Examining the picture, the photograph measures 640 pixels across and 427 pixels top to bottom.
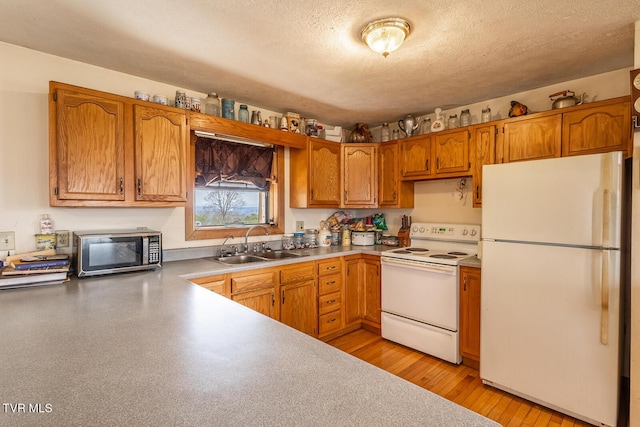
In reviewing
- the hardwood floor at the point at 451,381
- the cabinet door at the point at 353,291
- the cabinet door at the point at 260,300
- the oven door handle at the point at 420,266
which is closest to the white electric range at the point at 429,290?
the oven door handle at the point at 420,266

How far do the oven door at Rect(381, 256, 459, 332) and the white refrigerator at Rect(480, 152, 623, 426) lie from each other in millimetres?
317

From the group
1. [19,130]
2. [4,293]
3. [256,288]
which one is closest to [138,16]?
[19,130]

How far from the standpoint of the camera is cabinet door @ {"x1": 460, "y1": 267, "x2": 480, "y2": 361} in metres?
2.46

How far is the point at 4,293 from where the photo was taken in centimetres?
161

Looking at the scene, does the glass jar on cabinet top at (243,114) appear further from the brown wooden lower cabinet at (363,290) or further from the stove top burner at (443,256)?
the stove top burner at (443,256)

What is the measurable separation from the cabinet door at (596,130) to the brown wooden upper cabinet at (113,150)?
9.35ft

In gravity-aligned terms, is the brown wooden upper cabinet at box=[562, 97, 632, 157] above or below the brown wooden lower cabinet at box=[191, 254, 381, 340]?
above

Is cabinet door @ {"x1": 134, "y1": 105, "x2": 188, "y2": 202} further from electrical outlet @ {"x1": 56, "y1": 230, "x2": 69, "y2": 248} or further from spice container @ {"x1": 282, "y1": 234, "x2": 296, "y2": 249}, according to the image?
spice container @ {"x1": 282, "y1": 234, "x2": 296, "y2": 249}

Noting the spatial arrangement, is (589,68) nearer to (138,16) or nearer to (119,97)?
(138,16)

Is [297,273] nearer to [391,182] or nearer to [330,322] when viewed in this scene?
[330,322]

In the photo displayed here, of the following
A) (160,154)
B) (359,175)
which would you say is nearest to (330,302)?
(359,175)

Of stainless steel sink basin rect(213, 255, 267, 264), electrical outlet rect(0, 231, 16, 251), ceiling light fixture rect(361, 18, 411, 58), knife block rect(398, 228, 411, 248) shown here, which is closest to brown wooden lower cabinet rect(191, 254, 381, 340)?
stainless steel sink basin rect(213, 255, 267, 264)

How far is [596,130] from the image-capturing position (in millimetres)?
2168

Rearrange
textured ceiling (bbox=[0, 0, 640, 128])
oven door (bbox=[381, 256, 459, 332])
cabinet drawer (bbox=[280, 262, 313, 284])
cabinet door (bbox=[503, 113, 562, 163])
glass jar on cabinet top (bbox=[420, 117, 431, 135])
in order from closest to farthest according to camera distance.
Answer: textured ceiling (bbox=[0, 0, 640, 128])
cabinet door (bbox=[503, 113, 562, 163])
oven door (bbox=[381, 256, 459, 332])
cabinet drawer (bbox=[280, 262, 313, 284])
glass jar on cabinet top (bbox=[420, 117, 431, 135])
